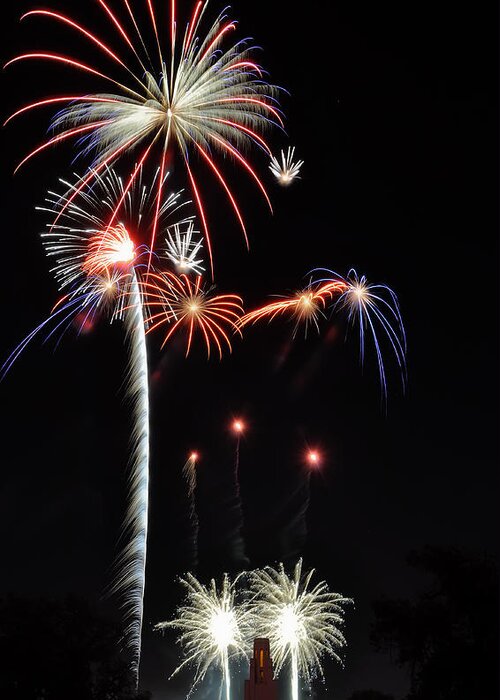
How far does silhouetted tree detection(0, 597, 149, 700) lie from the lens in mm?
35094

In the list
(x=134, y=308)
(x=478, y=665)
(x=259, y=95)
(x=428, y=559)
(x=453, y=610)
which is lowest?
(x=478, y=665)

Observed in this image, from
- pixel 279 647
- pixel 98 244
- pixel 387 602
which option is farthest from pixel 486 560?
pixel 98 244

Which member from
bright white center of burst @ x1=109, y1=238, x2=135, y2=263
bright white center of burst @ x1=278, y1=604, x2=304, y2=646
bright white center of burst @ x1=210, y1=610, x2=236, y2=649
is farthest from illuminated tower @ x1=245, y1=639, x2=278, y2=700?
bright white center of burst @ x1=109, y1=238, x2=135, y2=263

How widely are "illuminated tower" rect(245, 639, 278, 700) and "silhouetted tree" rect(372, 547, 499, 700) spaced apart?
6.95 m

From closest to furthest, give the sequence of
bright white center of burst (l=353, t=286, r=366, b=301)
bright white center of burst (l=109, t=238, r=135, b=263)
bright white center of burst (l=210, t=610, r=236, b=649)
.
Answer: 1. bright white center of burst (l=109, t=238, r=135, b=263)
2. bright white center of burst (l=353, t=286, r=366, b=301)
3. bright white center of burst (l=210, t=610, r=236, b=649)

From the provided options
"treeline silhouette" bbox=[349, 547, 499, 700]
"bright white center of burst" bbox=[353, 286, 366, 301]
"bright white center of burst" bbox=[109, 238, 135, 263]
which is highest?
"bright white center of burst" bbox=[353, 286, 366, 301]

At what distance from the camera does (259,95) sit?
2933 centimetres

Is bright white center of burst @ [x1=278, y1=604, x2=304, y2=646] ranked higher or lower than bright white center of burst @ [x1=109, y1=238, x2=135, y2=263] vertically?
lower

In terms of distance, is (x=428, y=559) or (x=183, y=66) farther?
(x=428, y=559)

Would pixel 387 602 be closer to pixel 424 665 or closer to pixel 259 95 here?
pixel 424 665

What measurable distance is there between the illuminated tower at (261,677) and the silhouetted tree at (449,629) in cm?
695

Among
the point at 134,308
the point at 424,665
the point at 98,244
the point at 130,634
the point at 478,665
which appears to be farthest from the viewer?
the point at 130,634

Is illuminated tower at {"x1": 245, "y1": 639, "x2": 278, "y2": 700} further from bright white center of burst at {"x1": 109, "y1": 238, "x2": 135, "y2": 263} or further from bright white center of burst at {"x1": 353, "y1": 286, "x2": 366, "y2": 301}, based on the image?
bright white center of burst at {"x1": 109, "y1": 238, "x2": 135, "y2": 263}

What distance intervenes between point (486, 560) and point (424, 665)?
4.09m
